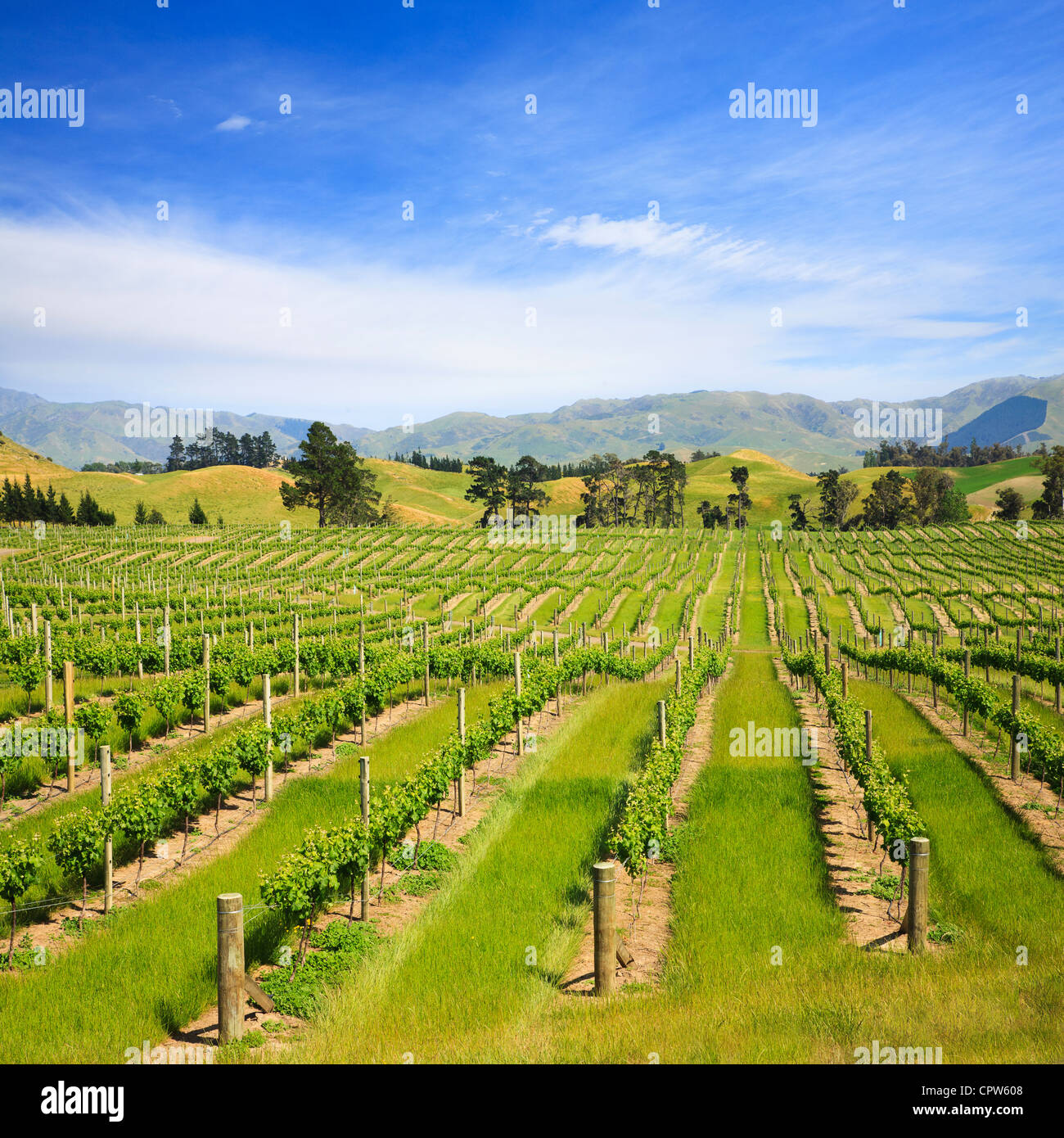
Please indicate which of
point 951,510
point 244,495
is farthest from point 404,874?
point 951,510

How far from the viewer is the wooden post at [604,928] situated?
29.2 feet

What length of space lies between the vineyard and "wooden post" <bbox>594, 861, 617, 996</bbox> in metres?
0.04

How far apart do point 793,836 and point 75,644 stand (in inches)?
1004

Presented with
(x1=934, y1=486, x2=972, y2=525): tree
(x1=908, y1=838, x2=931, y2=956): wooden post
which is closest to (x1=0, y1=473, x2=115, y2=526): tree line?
(x1=908, y1=838, x2=931, y2=956): wooden post

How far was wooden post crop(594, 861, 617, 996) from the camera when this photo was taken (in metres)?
8.90

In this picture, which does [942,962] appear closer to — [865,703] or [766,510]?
[865,703]

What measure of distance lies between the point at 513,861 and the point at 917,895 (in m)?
6.05

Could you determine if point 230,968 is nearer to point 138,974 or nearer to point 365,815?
point 138,974

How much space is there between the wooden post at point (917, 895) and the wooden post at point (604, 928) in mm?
4196

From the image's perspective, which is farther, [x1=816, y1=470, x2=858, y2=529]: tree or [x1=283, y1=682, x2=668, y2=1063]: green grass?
[x1=816, y1=470, x2=858, y2=529]: tree

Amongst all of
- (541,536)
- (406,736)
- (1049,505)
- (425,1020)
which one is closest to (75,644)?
(406,736)
